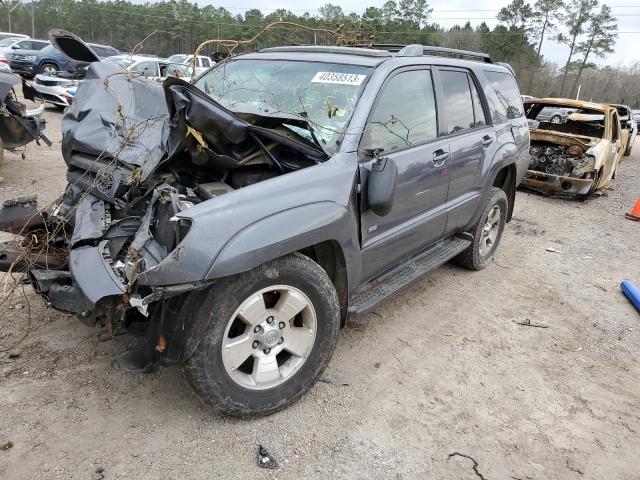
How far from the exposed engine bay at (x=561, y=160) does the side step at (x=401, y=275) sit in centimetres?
509

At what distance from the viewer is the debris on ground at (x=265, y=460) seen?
2.46 meters

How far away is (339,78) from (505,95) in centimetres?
251

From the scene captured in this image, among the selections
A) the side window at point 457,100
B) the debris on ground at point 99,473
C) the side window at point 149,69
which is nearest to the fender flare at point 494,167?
the side window at point 457,100

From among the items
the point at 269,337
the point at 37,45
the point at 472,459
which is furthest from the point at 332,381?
the point at 37,45

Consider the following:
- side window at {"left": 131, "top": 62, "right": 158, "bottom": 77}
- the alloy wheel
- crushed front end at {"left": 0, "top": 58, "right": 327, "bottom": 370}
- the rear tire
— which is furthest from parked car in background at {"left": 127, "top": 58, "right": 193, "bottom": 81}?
the rear tire

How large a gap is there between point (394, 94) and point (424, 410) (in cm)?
207

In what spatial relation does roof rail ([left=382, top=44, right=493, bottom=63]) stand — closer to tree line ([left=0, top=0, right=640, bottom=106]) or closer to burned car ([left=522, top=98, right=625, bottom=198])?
burned car ([left=522, top=98, right=625, bottom=198])

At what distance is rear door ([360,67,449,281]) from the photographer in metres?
3.24

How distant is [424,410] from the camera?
2.98 metres

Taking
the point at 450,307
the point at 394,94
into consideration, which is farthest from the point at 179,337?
the point at 450,307

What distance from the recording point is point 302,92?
3406 mm

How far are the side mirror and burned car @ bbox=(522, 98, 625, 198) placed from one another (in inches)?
266

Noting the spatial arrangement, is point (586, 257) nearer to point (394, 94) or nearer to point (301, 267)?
point (394, 94)

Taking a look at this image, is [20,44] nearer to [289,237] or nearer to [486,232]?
[486,232]
